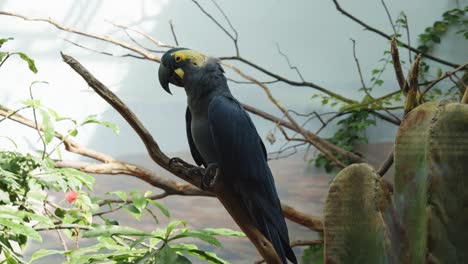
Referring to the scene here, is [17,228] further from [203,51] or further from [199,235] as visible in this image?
[203,51]

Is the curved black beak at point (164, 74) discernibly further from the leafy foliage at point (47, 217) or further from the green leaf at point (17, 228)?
the green leaf at point (17, 228)

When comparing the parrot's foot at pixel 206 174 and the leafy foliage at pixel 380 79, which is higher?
the leafy foliage at pixel 380 79

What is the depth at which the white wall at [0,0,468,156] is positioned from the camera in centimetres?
219

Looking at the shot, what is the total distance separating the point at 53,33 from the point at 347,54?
1.24 meters

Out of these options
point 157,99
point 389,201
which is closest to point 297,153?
point 157,99

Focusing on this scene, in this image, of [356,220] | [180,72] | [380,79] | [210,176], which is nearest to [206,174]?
[210,176]

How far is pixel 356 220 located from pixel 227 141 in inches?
21.3

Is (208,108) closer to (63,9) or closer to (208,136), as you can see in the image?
(208,136)

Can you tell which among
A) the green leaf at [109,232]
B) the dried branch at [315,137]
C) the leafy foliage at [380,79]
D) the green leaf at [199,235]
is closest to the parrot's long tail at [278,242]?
the green leaf at [199,235]

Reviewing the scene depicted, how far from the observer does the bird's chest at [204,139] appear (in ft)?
3.75

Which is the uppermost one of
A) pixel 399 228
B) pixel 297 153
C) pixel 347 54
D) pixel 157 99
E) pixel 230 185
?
pixel 347 54

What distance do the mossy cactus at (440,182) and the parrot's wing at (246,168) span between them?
44 centimetres

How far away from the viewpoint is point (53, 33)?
2217mm

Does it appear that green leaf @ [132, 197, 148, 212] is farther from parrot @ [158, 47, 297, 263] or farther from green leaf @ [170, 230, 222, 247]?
green leaf @ [170, 230, 222, 247]
